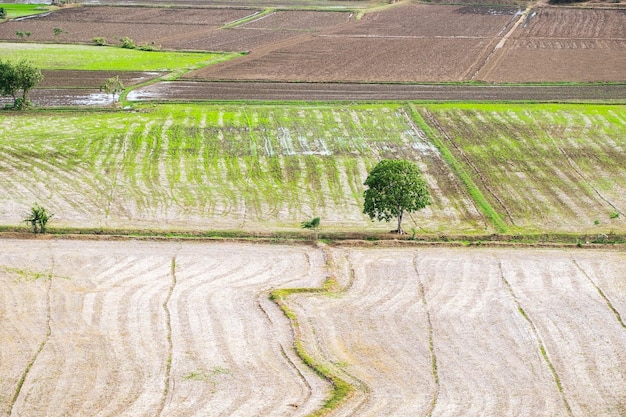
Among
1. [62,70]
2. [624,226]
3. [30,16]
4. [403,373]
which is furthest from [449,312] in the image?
[30,16]

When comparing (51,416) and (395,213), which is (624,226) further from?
(51,416)

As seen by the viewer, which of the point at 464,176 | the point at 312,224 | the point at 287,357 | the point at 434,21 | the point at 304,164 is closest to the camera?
the point at 287,357

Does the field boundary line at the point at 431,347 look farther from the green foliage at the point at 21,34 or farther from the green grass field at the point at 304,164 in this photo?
the green foliage at the point at 21,34

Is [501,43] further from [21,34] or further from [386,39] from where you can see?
[21,34]

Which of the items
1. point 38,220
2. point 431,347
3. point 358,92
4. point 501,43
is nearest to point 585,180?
point 358,92

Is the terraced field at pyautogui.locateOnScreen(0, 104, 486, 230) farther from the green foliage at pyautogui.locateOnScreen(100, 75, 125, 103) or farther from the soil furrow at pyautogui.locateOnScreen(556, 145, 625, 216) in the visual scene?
the soil furrow at pyautogui.locateOnScreen(556, 145, 625, 216)

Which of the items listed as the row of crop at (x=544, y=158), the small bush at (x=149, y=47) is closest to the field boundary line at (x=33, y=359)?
the row of crop at (x=544, y=158)
